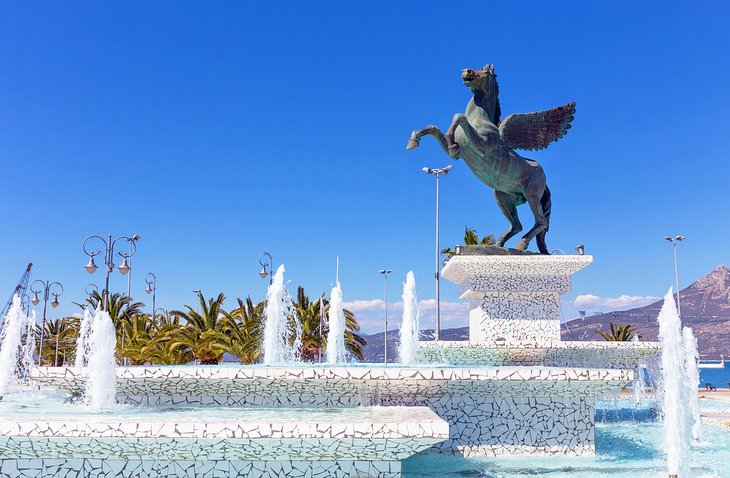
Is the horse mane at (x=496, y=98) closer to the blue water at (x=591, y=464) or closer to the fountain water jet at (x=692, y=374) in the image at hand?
the fountain water jet at (x=692, y=374)

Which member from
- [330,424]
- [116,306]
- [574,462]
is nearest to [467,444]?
[574,462]

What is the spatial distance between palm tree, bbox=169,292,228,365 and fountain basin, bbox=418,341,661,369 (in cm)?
1219

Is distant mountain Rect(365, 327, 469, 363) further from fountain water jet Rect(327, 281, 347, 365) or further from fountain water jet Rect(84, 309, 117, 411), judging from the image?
fountain water jet Rect(84, 309, 117, 411)

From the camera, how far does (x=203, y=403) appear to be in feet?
24.9

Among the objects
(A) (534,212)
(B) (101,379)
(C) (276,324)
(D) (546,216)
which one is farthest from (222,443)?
(C) (276,324)

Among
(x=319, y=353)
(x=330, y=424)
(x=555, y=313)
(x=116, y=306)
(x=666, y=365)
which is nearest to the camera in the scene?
(x=330, y=424)

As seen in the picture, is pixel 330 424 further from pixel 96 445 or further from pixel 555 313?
pixel 555 313

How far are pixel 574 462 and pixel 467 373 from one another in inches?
65.1

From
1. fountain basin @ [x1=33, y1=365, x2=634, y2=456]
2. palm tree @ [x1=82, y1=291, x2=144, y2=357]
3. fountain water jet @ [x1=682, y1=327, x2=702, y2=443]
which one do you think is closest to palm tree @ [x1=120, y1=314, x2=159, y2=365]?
palm tree @ [x1=82, y1=291, x2=144, y2=357]

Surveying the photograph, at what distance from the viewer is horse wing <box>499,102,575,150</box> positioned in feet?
37.4

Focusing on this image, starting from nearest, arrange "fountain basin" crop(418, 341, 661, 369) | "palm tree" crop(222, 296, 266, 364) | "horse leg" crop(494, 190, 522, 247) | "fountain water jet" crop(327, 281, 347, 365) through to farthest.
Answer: "fountain basin" crop(418, 341, 661, 369), "horse leg" crop(494, 190, 522, 247), "fountain water jet" crop(327, 281, 347, 365), "palm tree" crop(222, 296, 266, 364)

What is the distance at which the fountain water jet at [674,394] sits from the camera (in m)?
6.64

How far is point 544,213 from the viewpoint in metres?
11.6

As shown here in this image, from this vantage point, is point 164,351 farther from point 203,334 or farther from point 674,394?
point 674,394
